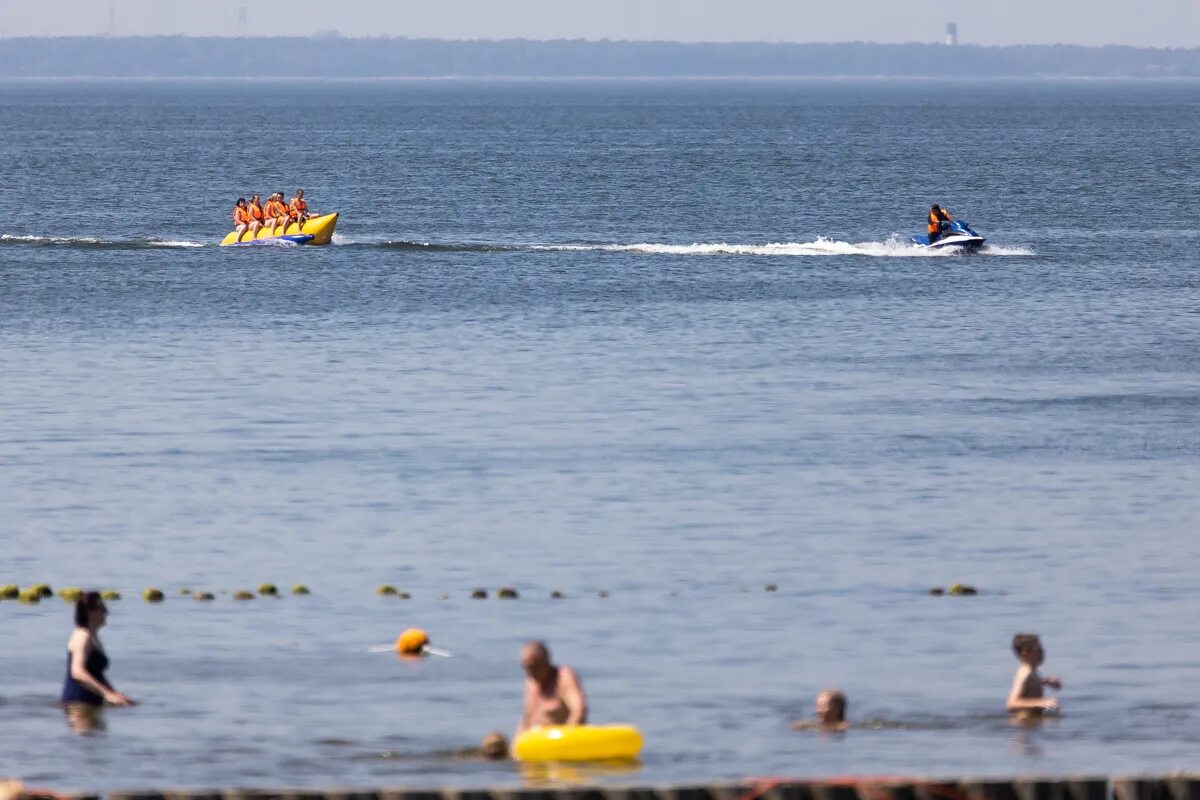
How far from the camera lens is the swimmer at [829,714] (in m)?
19.5

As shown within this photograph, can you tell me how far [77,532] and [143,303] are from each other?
2979 cm

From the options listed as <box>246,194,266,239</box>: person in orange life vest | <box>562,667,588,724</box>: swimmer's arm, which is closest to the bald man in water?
<box>562,667,588,724</box>: swimmer's arm

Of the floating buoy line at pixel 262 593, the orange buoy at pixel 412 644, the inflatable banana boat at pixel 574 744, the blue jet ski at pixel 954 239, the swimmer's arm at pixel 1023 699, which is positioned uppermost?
the inflatable banana boat at pixel 574 744

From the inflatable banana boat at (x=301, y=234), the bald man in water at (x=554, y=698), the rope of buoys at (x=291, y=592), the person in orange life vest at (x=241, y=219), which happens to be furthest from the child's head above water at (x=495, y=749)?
the person in orange life vest at (x=241, y=219)

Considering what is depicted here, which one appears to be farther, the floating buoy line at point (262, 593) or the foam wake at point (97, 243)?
the foam wake at point (97, 243)

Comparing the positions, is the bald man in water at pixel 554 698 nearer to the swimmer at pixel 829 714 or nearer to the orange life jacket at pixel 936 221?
the swimmer at pixel 829 714

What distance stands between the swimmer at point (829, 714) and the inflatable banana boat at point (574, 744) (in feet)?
6.64

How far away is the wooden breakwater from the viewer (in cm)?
1495

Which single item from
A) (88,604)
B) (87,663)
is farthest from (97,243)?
(88,604)

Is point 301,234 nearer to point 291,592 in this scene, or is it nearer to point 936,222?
point 936,222

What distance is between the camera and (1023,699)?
66.3 ft

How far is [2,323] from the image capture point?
177 feet

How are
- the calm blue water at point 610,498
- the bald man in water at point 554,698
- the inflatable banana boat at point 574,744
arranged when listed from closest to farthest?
the inflatable banana boat at point 574,744 → the bald man in water at point 554,698 → the calm blue water at point 610,498

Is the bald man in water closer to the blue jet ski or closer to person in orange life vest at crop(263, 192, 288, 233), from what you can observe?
the blue jet ski
